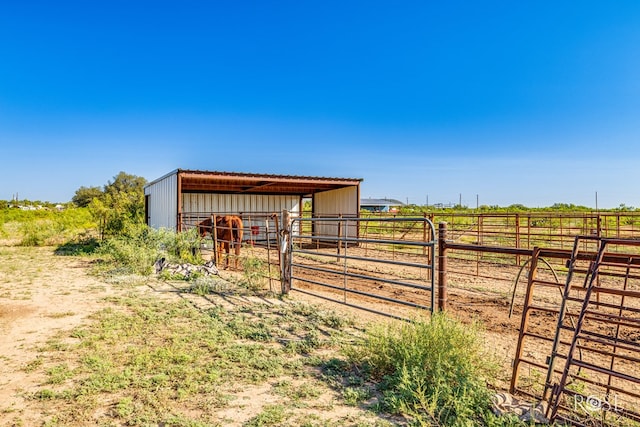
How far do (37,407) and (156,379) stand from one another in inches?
33.4

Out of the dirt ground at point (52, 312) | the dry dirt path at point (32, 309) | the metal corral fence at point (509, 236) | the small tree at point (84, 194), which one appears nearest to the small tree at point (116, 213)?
the dry dirt path at point (32, 309)

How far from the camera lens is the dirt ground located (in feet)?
11.3

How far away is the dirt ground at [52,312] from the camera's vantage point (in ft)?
11.3

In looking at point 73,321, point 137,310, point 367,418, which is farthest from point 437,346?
point 73,321

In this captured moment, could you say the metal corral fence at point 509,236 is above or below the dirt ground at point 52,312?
above

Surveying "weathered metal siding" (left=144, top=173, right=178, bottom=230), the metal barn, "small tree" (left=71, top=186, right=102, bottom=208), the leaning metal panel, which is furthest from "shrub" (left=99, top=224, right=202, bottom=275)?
"small tree" (left=71, top=186, right=102, bottom=208)

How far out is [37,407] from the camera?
294 centimetres

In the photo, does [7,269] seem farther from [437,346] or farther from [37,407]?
[437,346]

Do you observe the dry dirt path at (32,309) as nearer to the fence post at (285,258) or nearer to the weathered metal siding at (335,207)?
the fence post at (285,258)

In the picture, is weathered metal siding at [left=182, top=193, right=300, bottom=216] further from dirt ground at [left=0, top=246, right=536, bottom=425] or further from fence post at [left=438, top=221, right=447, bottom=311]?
fence post at [left=438, top=221, right=447, bottom=311]

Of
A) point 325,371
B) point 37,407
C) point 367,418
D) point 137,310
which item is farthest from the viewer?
point 137,310

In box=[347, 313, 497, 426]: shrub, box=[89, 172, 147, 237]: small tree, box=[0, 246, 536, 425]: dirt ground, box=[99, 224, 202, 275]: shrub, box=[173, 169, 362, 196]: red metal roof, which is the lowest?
box=[0, 246, 536, 425]: dirt ground

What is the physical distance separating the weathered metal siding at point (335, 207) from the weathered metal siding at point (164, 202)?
5.86 metres

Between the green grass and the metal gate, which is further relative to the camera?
the metal gate
